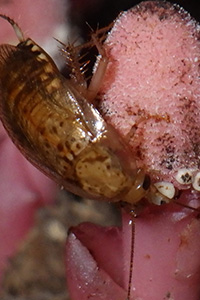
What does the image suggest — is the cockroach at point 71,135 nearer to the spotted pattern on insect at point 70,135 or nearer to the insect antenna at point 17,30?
the spotted pattern on insect at point 70,135

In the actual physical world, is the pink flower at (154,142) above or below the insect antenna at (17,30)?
below

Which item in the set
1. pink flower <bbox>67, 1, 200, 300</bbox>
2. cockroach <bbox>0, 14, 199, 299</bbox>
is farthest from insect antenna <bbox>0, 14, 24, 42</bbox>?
pink flower <bbox>67, 1, 200, 300</bbox>

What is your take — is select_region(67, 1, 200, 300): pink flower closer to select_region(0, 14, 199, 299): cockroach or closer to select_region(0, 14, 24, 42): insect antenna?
select_region(0, 14, 199, 299): cockroach

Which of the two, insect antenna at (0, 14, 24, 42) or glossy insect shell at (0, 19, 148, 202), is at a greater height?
insect antenna at (0, 14, 24, 42)

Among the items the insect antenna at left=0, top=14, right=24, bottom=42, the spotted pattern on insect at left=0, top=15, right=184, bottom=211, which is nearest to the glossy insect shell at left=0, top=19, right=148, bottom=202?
the spotted pattern on insect at left=0, top=15, right=184, bottom=211

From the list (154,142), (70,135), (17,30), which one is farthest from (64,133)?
(17,30)

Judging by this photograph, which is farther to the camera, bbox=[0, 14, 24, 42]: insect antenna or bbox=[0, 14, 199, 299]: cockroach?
bbox=[0, 14, 24, 42]: insect antenna

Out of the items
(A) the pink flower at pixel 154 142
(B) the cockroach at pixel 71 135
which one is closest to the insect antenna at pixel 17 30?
(B) the cockroach at pixel 71 135

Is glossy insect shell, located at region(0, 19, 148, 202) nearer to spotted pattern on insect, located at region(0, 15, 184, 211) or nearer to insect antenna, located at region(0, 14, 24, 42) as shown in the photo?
spotted pattern on insect, located at region(0, 15, 184, 211)

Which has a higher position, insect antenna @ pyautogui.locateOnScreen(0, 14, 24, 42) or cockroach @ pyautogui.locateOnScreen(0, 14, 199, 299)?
insect antenna @ pyautogui.locateOnScreen(0, 14, 24, 42)
